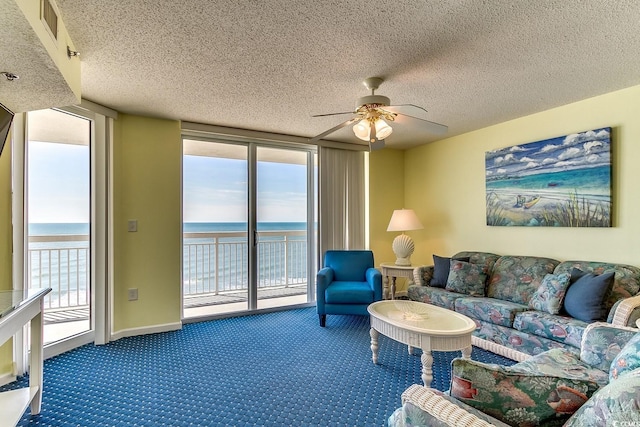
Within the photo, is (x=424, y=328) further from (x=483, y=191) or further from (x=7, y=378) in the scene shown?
(x=7, y=378)

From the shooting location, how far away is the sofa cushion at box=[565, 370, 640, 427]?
76 cm

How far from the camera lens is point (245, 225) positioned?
4129 millimetres

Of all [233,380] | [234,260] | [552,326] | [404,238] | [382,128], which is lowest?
[233,380]

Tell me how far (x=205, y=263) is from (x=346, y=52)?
340cm

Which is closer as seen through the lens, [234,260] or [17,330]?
[17,330]

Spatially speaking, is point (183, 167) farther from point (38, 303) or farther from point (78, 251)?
point (38, 303)

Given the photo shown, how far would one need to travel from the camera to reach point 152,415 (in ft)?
6.44

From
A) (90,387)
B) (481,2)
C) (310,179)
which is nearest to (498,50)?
(481,2)

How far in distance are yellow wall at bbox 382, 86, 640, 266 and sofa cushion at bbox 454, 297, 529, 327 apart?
862 mm

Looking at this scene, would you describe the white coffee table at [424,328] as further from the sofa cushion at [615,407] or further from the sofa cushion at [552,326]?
the sofa cushion at [615,407]

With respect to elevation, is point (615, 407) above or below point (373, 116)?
below

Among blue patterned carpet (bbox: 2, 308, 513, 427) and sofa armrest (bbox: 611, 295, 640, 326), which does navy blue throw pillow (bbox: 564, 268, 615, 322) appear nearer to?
sofa armrest (bbox: 611, 295, 640, 326)

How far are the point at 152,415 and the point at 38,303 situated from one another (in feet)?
3.15

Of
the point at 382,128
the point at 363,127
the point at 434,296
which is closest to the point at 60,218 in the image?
the point at 363,127
